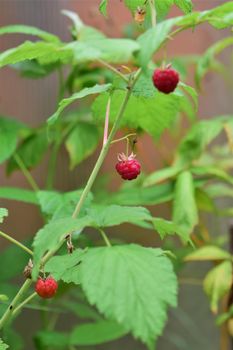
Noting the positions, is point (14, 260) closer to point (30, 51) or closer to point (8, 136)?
point (8, 136)

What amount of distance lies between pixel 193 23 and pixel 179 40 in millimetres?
1035

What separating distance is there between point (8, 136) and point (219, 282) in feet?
1.42

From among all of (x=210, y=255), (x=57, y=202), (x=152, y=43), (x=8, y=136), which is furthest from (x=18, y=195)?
(x=152, y=43)

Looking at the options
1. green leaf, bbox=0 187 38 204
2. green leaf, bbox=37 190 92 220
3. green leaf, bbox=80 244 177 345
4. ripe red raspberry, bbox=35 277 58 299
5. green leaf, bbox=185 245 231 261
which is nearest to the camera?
green leaf, bbox=80 244 177 345

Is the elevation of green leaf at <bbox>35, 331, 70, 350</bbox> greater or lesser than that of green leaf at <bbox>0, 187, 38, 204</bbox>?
lesser

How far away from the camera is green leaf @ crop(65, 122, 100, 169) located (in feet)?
3.37

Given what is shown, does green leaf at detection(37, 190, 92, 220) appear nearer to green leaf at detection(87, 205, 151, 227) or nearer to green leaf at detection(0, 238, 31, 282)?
green leaf at detection(87, 205, 151, 227)

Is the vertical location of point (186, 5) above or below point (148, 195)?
above

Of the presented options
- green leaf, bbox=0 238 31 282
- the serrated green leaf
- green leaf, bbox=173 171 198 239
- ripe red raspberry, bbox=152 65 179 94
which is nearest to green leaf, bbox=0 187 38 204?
green leaf, bbox=0 238 31 282

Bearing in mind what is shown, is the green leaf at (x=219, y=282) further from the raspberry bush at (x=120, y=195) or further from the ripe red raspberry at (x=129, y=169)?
the ripe red raspberry at (x=129, y=169)

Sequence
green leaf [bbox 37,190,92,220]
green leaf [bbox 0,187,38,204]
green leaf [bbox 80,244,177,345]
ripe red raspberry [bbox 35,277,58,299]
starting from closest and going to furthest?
green leaf [bbox 80,244,177,345] → ripe red raspberry [bbox 35,277,58,299] → green leaf [bbox 37,190,92,220] → green leaf [bbox 0,187,38,204]

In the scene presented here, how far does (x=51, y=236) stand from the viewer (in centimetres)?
42

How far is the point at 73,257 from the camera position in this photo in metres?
0.51

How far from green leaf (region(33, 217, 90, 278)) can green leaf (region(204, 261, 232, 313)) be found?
56 cm
